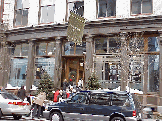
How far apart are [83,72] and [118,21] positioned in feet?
18.8

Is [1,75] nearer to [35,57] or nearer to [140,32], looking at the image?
[35,57]

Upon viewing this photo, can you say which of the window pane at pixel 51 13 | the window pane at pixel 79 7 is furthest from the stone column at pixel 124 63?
the window pane at pixel 51 13

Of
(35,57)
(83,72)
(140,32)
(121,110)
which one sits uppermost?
(140,32)

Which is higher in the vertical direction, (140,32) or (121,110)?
(140,32)

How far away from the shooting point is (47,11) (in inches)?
933

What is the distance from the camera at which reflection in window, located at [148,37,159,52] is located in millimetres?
19125

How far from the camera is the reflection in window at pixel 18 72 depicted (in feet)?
78.9

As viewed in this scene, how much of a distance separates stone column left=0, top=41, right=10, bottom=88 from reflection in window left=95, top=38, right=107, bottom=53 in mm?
9940

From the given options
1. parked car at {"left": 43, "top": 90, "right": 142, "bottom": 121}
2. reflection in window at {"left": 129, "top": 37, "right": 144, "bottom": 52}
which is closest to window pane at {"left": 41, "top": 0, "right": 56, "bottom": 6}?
reflection in window at {"left": 129, "top": 37, "right": 144, "bottom": 52}

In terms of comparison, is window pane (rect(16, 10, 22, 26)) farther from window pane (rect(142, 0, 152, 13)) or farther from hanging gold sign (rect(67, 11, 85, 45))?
window pane (rect(142, 0, 152, 13))

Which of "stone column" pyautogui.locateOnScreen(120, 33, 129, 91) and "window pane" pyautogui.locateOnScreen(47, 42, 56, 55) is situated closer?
"stone column" pyautogui.locateOnScreen(120, 33, 129, 91)

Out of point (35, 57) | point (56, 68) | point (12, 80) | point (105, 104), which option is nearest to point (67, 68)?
point (56, 68)

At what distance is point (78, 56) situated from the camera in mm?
22047

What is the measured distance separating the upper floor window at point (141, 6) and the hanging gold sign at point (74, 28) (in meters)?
4.68
